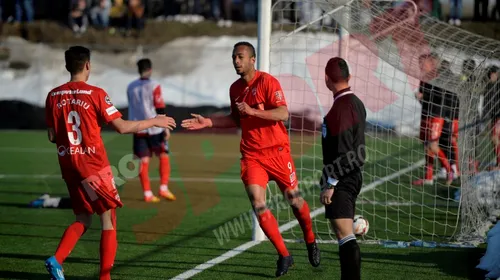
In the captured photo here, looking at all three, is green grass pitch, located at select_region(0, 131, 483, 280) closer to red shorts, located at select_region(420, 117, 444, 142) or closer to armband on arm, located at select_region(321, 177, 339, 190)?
red shorts, located at select_region(420, 117, 444, 142)

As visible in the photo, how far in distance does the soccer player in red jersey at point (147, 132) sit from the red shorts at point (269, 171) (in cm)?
450

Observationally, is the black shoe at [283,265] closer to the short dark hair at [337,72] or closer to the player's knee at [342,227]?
the player's knee at [342,227]

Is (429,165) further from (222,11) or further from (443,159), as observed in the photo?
(222,11)

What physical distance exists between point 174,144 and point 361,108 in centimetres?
1599

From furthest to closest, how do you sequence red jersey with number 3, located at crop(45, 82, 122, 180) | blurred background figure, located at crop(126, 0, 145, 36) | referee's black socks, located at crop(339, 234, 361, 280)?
blurred background figure, located at crop(126, 0, 145, 36) < red jersey with number 3, located at crop(45, 82, 122, 180) < referee's black socks, located at crop(339, 234, 361, 280)

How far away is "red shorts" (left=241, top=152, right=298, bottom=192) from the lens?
23.9 ft

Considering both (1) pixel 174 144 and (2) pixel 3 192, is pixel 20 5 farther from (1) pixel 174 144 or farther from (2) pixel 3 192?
(2) pixel 3 192

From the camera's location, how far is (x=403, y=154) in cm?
1747

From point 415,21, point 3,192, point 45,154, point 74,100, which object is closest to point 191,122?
point 74,100

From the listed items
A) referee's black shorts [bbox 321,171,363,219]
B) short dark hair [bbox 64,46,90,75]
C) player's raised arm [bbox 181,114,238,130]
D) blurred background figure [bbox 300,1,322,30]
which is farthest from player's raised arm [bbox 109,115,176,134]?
blurred background figure [bbox 300,1,322,30]

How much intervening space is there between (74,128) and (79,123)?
0.07 m

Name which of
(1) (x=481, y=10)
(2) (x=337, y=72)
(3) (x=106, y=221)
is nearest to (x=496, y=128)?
(2) (x=337, y=72)

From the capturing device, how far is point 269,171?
24.2ft

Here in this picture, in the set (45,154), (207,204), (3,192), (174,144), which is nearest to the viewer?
(207,204)
